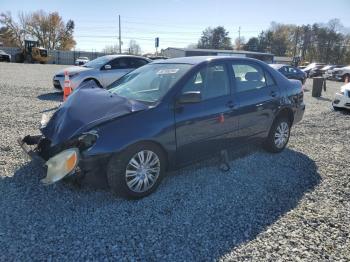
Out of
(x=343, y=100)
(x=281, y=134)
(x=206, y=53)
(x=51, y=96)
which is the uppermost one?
(x=206, y=53)

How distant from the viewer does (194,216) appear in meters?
3.45

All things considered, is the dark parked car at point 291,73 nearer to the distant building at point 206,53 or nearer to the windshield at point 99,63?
the windshield at point 99,63

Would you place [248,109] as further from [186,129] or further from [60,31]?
[60,31]

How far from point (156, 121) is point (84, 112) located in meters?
0.85

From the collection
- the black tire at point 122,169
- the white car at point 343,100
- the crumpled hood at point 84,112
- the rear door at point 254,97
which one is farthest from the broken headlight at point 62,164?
the white car at point 343,100

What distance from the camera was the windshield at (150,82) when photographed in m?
4.02

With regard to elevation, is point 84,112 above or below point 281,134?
above

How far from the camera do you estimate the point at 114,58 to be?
1114 cm

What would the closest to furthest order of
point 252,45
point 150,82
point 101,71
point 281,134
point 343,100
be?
1. point 150,82
2. point 281,134
3. point 343,100
4. point 101,71
5. point 252,45

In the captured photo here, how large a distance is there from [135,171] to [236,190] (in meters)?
1.37

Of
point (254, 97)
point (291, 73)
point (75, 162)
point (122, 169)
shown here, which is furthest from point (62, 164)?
point (291, 73)

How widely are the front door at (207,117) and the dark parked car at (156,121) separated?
0.04 ft

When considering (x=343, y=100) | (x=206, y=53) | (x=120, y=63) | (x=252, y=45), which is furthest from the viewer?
(x=252, y=45)

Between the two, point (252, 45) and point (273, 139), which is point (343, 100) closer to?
point (273, 139)
